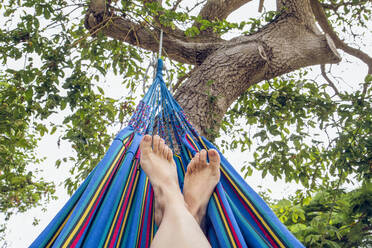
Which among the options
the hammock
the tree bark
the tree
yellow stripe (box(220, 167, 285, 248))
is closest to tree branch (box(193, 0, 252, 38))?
the tree

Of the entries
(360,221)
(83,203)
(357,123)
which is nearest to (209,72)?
(357,123)

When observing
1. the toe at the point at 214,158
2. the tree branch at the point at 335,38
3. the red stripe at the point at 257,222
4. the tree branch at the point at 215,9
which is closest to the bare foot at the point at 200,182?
the toe at the point at 214,158

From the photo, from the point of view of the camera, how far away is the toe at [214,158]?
3.60ft

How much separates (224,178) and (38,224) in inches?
224

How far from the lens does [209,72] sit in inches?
65.9

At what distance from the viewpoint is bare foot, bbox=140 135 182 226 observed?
0.95 meters

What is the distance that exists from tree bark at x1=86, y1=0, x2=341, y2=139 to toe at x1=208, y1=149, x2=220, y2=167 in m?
0.35

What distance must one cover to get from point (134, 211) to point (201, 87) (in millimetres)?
877

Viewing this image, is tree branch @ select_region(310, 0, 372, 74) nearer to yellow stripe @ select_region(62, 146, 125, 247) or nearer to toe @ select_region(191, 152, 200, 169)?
toe @ select_region(191, 152, 200, 169)

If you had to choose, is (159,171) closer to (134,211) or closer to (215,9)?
(134,211)

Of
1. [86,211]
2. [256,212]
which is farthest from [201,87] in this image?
[86,211]

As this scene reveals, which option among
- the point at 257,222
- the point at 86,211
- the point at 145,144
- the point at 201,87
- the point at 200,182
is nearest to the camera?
the point at 86,211

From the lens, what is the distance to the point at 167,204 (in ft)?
2.91

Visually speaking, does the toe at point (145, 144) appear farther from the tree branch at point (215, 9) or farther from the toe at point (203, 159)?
the tree branch at point (215, 9)
